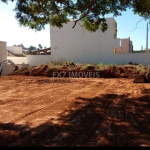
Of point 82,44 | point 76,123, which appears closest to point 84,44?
point 82,44

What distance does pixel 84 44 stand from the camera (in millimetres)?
20906

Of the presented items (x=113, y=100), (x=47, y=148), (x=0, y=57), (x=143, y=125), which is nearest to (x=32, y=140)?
(x=47, y=148)

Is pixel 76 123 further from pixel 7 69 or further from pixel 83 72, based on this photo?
pixel 7 69

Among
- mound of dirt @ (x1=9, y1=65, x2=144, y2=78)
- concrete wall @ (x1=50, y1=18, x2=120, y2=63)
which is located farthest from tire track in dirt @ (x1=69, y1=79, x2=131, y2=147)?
concrete wall @ (x1=50, y1=18, x2=120, y2=63)

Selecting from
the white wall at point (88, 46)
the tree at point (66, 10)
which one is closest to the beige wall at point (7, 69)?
the white wall at point (88, 46)

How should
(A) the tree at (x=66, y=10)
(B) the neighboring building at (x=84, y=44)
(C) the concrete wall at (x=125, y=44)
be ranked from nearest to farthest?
1. (A) the tree at (x=66, y=10)
2. (B) the neighboring building at (x=84, y=44)
3. (C) the concrete wall at (x=125, y=44)

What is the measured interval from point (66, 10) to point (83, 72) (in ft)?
23.7

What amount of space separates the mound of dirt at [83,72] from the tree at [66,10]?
582 centimetres

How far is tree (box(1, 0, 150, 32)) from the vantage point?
7.58 metres

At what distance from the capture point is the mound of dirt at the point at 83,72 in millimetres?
14273

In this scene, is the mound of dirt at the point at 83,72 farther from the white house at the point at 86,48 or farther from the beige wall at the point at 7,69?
the white house at the point at 86,48

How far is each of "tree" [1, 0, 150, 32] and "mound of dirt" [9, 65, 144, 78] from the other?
5816 millimetres

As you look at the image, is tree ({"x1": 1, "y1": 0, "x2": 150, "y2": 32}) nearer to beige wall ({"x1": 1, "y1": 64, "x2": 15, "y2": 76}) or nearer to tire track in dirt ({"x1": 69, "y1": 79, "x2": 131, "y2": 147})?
tire track in dirt ({"x1": 69, "y1": 79, "x2": 131, "y2": 147})

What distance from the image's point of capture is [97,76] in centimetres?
1502
